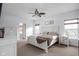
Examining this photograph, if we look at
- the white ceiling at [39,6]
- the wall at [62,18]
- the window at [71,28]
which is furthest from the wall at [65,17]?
the white ceiling at [39,6]

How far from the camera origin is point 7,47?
1.46 m

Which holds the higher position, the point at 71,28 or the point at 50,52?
the point at 71,28

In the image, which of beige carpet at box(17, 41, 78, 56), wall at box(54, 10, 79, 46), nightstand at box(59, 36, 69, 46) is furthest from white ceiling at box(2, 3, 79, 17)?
beige carpet at box(17, 41, 78, 56)

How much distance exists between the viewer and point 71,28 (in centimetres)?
418

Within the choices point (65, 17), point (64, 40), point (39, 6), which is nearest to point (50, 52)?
point (64, 40)

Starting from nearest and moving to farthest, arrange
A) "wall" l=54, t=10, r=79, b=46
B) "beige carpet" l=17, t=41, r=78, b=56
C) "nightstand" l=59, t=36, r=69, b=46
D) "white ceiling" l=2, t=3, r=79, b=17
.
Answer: "beige carpet" l=17, t=41, r=78, b=56 < "white ceiling" l=2, t=3, r=79, b=17 < "wall" l=54, t=10, r=79, b=46 < "nightstand" l=59, t=36, r=69, b=46

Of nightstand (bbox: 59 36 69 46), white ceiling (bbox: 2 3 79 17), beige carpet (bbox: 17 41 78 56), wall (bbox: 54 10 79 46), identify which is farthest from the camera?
nightstand (bbox: 59 36 69 46)

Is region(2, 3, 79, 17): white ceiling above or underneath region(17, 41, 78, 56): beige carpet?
above

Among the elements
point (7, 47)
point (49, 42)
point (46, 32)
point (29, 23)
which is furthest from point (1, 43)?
point (29, 23)

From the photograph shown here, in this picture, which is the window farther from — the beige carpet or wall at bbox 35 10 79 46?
the beige carpet

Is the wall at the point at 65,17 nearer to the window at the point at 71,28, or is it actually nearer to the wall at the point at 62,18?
the wall at the point at 62,18

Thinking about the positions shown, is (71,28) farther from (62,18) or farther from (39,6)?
(39,6)

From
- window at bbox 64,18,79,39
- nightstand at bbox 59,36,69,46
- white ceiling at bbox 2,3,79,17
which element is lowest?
nightstand at bbox 59,36,69,46

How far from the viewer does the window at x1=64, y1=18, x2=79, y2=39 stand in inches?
153
